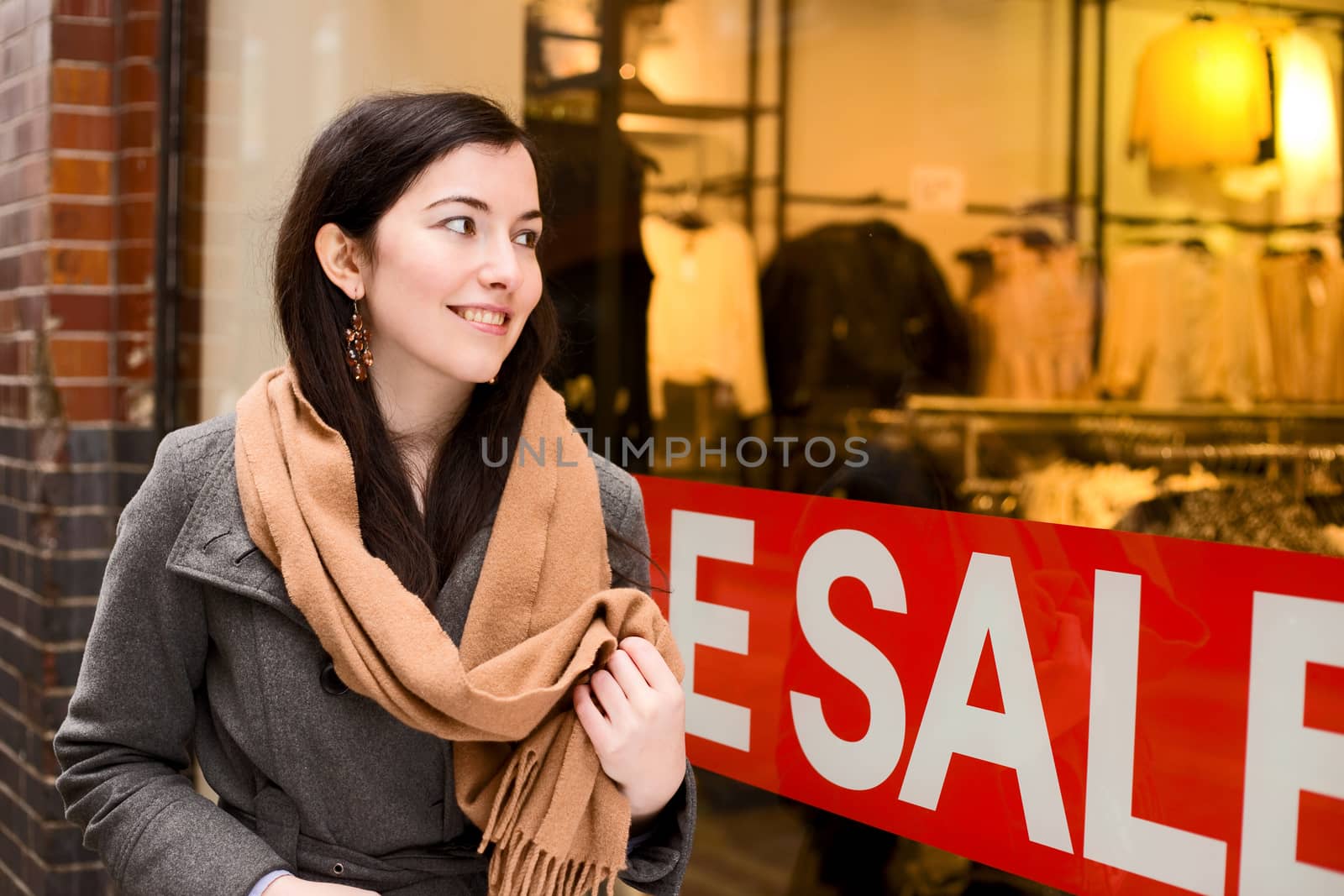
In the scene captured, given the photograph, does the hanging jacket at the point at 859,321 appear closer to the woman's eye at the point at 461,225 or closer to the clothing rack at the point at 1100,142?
the clothing rack at the point at 1100,142

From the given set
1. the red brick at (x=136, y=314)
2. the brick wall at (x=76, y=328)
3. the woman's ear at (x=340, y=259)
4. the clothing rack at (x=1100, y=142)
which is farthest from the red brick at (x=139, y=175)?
the clothing rack at (x=1100, y=142)

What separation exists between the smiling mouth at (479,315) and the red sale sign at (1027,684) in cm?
67

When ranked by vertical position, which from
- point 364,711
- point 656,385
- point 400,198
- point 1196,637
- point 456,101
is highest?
point 456,101

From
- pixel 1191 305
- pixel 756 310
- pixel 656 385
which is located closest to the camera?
pixel 656 385

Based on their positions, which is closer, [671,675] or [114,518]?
[671,675]

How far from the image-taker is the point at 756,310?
339 cm

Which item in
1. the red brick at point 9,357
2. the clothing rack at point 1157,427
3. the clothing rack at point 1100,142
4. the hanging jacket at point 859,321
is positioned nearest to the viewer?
the hanging jacket at point 859,321

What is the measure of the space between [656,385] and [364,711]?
4.56ft

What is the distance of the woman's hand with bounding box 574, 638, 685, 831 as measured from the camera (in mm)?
1328

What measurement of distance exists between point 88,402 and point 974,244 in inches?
107

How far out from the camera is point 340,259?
1483mm

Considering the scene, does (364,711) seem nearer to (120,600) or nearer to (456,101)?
(120,600)

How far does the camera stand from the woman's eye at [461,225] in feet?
4.66

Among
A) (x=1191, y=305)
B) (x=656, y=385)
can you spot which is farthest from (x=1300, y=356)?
(x=656, y=385)
